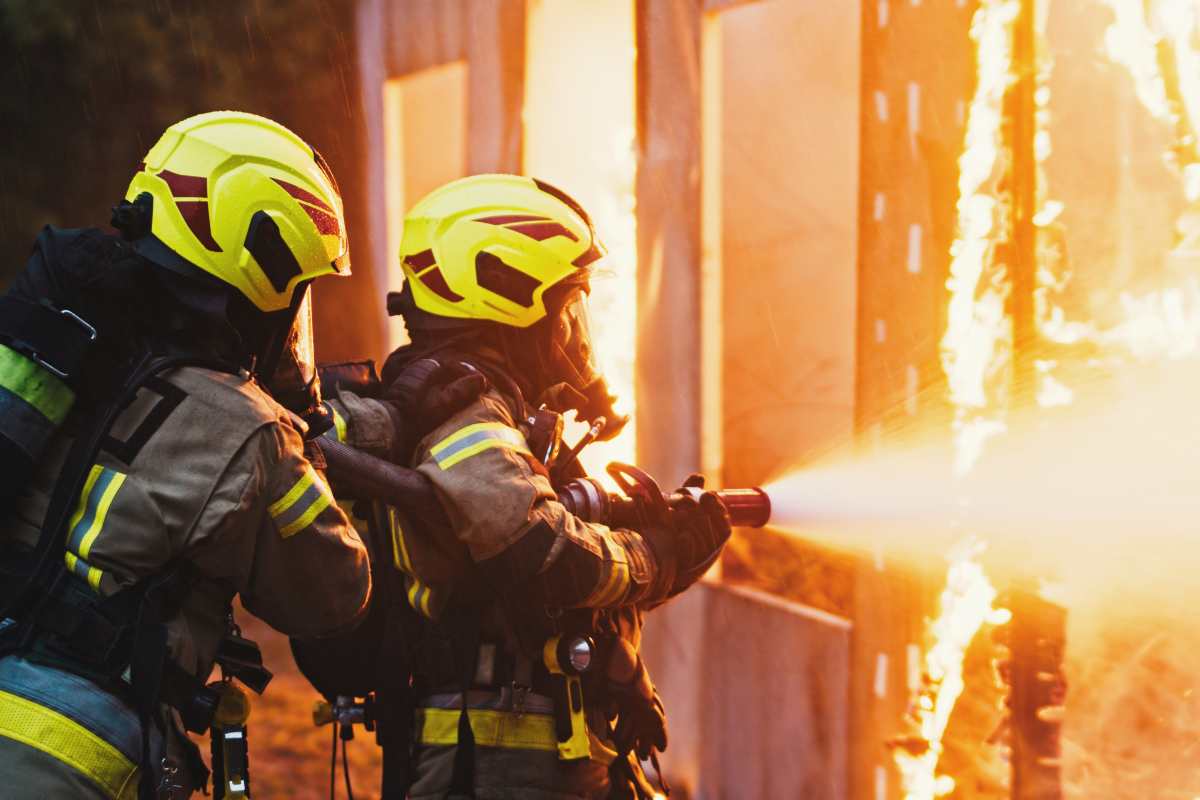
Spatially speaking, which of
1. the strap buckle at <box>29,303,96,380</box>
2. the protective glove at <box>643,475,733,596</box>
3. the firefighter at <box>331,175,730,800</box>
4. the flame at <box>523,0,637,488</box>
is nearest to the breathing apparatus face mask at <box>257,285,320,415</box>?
the firefighter at <box>331,175,730,800</box>

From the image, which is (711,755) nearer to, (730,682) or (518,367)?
(730,682)

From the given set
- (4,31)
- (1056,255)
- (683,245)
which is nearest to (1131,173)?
(1056,255)

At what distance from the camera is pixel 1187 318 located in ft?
10.8

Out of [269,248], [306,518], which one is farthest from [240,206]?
[306,518]

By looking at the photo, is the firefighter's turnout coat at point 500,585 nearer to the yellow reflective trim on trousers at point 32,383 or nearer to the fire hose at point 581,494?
the fire hose at point 581,494

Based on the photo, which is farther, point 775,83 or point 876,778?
point 775,83

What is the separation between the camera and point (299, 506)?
2.45 meters

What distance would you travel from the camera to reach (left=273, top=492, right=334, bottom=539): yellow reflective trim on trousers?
2443mm

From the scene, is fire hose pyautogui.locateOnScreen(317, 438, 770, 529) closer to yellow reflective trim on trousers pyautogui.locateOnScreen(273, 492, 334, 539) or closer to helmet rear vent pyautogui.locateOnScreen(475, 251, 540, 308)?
yellow reflective trim on trousers pyautogui.locateOnScreen(273, 492, 334, 539)

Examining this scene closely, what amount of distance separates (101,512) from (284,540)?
1.12 feet

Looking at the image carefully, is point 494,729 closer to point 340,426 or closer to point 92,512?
point 340,426

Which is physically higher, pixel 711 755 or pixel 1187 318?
pixel 1187 318

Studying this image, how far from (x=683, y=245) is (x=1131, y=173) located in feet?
8.06

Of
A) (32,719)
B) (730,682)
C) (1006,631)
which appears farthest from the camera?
(730,682)
